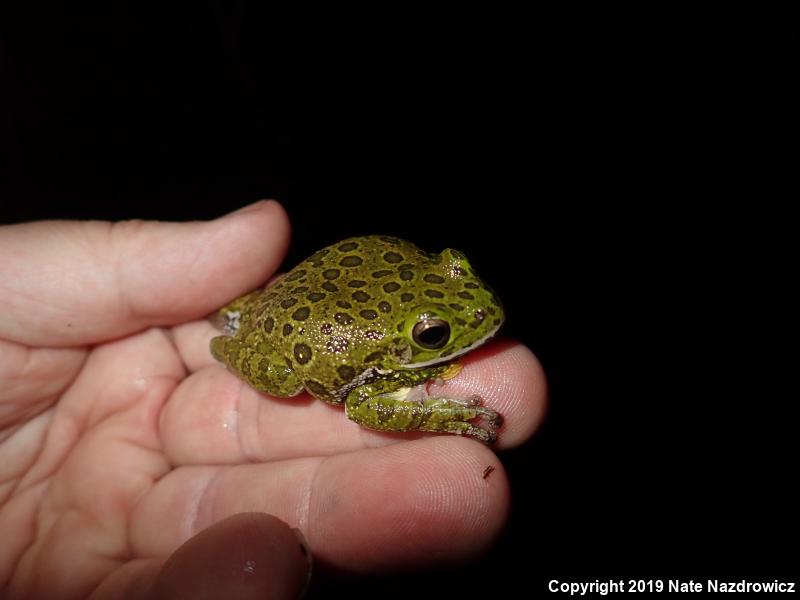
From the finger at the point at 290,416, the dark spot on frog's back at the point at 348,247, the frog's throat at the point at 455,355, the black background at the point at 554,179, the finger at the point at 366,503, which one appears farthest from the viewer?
the black background at the point at 554,179

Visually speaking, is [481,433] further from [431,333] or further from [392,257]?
[392,257]

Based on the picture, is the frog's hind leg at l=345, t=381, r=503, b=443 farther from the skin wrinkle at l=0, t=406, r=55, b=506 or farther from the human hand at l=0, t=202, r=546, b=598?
the skin wrinkle at l=0, t=406, r=55, b=506

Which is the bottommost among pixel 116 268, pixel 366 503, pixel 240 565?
pixel 366 503

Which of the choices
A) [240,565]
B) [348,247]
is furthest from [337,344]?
[240,565]

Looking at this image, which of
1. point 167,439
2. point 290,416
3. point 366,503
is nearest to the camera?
point 366,503

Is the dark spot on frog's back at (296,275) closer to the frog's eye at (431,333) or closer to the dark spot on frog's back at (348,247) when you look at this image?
the dark spot on frog's back at (348,247)

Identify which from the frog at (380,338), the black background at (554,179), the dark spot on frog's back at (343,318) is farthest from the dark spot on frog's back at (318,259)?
the black background at (554,179)

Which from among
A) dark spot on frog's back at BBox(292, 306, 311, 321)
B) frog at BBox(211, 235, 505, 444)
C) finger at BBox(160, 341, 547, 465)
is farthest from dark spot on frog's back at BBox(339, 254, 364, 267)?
finger at BBox(160, 341, 547, 465)
